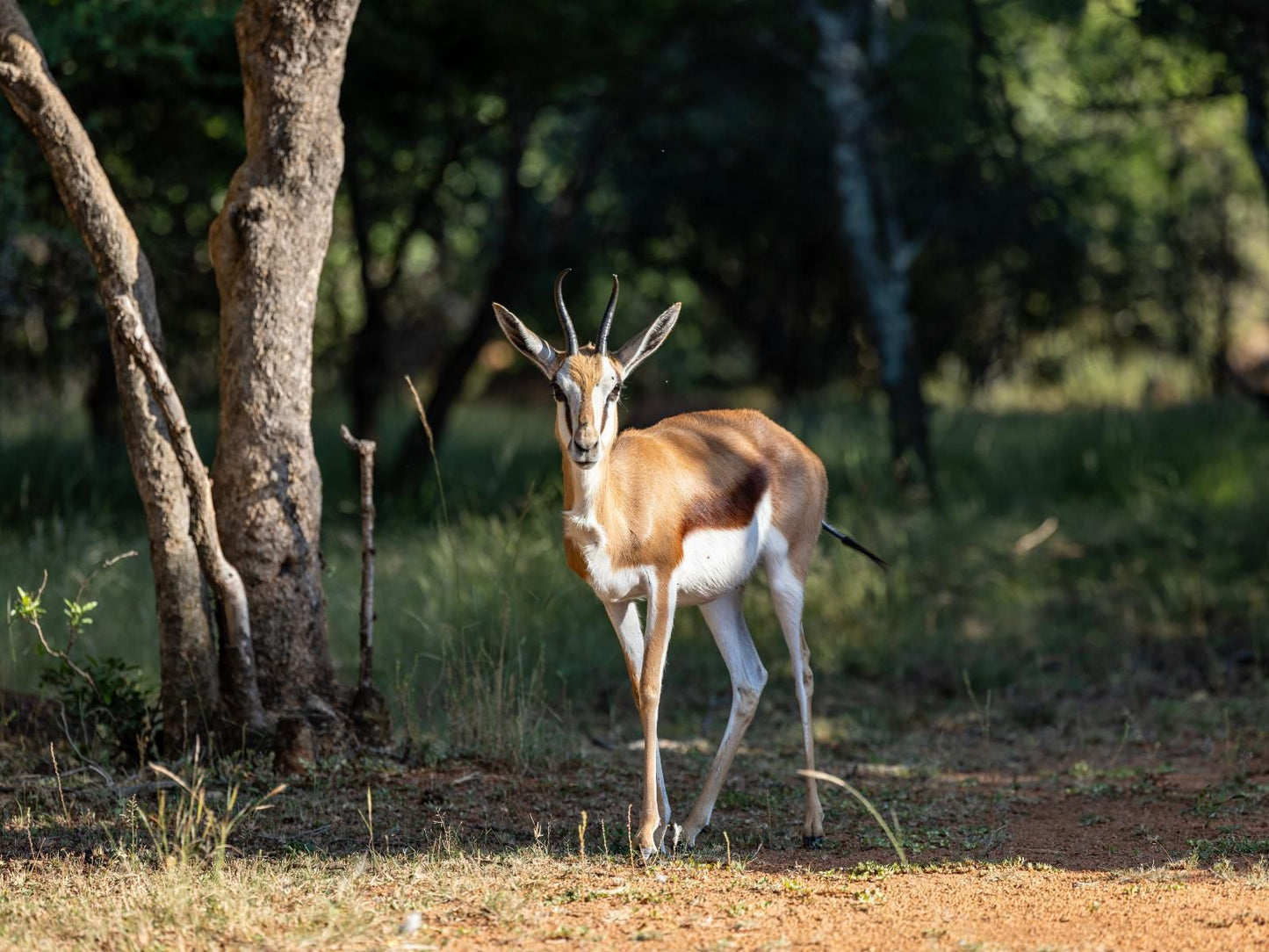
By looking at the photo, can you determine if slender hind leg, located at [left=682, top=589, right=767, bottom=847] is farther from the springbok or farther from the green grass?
the green grass

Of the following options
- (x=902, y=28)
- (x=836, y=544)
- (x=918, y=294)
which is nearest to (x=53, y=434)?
(x=836, y=544)

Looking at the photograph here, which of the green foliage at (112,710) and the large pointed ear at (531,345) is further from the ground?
the large pointed ear at (531,345)

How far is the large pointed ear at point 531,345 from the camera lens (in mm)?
4723

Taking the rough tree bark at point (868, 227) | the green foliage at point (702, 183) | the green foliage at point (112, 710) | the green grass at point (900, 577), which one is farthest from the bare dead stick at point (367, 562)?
the rough tree bark at point (868, 227)

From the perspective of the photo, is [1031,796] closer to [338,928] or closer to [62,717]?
[338,928]

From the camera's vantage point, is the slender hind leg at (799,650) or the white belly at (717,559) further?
the slender hind leg at (799,650)

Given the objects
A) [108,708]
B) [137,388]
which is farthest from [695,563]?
[108,708]

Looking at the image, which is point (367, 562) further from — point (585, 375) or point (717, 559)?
point (585, 375)

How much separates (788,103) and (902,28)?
1446 mm

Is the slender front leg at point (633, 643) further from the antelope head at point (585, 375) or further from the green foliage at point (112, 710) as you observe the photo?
the green foliage at point (112, 710)

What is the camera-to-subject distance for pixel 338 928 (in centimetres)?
407

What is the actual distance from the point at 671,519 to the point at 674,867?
1.12m

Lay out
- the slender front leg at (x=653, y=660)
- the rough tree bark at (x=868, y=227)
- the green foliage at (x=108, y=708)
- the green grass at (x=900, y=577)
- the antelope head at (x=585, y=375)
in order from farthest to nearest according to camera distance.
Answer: the rough tree bark at (x=868, y=227) → the green grass at (x=900, y=577) → the green foliage at (x=108, y=708) → the slender front leg at (x=653, y=660) → the antelope head at (x=585, y=375)

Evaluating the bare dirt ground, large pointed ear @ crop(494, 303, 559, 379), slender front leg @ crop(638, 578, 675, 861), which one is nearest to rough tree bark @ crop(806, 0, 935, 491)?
the bare dirt ground
